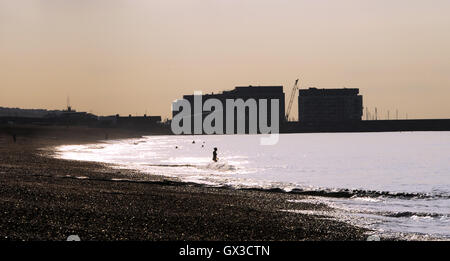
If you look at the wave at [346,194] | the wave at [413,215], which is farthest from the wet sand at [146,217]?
the wave at [346,194]

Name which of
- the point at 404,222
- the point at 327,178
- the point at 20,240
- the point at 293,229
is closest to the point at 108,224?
the point at 20,240

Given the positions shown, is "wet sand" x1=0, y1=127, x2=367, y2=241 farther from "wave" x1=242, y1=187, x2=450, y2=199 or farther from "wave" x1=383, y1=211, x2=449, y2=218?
"wave" x1=242, y1=187, x2=450, y2=199

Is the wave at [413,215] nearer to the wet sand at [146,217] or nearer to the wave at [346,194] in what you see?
the wet sand at [146,217]

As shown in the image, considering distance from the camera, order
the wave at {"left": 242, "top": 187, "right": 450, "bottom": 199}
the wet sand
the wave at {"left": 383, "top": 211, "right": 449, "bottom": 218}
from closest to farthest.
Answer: the wet sand, the wave at {"left": 383, "top": 211, "right": 449, "bottom": 218}, the wave at {"left": 242, "top": 187, "right": 450, "bottom": 199}

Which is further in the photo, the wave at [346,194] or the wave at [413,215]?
the wave at [346,194]

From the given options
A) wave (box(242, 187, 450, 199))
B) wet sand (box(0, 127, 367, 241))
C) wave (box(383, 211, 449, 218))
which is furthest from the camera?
wave (box(242, 187, 450, 199))

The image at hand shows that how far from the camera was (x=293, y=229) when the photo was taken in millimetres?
18969

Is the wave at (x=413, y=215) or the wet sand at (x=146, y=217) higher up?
the wet sand at (x=146, y=217)

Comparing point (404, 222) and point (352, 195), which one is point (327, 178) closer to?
point (352, 195)

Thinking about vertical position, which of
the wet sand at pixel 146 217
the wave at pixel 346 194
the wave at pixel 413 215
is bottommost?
the wave at pixel 346 194

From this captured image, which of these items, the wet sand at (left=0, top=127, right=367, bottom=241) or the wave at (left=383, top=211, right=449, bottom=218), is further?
the wave at (left=383, top=211, right=449, bottom=218)

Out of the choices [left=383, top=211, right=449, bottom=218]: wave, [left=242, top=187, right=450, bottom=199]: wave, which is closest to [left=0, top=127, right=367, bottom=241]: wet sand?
[left=383, top=211, right=449, bottom=218]: wave

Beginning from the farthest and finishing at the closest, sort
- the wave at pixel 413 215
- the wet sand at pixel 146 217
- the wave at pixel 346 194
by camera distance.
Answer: the wave at pixel 346 194 < the wave at pixel 413 215 < the wet sand at pixel 146 217
